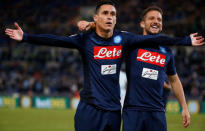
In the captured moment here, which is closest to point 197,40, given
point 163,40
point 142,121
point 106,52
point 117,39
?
point 163,40

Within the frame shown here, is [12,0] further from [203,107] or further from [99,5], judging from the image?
[99,5]

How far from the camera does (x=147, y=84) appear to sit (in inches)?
175

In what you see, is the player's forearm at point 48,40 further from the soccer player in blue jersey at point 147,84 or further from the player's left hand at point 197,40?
the player's left hand at point 197,40

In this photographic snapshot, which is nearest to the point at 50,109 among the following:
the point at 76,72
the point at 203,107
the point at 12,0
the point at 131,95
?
the point at 76,72

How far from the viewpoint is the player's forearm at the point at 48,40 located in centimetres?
396

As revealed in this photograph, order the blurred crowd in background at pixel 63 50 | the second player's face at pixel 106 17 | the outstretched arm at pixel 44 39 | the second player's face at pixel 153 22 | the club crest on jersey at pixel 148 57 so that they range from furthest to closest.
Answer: the blurred crowd in background at pixel 63 50
the second player's face at pixel 153 22
the club crest on jersey at pixel 148 57
the second player's face at pixel 106 17
the outstretched arm at pixel 44 39

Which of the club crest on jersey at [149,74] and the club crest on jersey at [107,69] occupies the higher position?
the club crest on jersey at [107,69]

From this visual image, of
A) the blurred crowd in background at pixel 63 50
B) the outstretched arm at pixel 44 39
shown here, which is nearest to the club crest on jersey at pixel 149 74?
the outstretched arm at pixel 44 39

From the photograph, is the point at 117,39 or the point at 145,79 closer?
the point at 117,39

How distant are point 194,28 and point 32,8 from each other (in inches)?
515

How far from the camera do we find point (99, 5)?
4.40 meters

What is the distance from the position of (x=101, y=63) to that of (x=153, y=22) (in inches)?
36.0

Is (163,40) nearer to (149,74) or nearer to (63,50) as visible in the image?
(149,74)

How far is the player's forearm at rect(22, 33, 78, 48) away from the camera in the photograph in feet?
13.0
